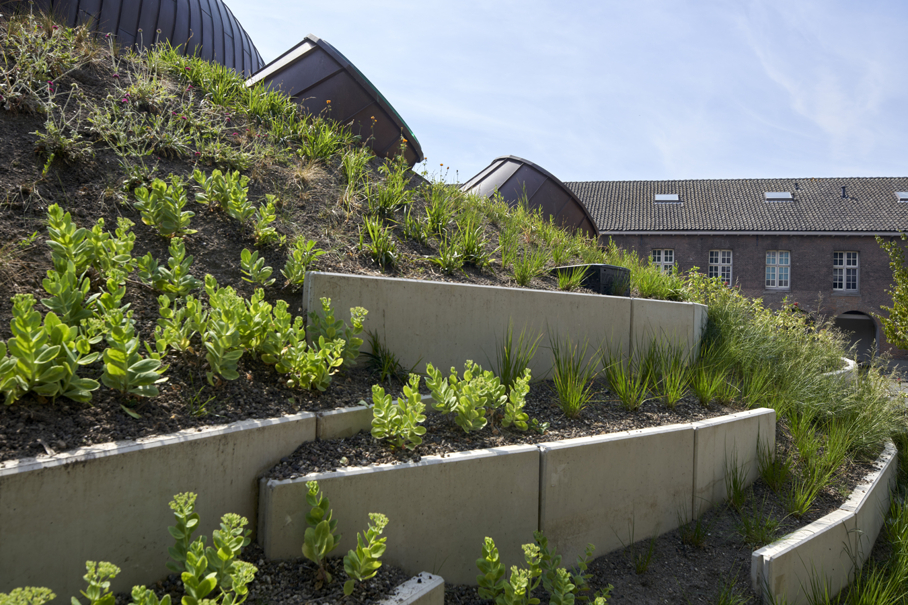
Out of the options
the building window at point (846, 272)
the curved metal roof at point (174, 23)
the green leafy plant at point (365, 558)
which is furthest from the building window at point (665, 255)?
the green leafy plant at point (365, 558)

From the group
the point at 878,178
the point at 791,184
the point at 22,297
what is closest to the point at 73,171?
the point at 22,297

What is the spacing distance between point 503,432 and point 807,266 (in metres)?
26.6

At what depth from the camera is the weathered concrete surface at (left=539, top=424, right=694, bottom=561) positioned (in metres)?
2.70

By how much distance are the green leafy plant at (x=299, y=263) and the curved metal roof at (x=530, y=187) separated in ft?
16.7

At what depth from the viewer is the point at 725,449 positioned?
366cm

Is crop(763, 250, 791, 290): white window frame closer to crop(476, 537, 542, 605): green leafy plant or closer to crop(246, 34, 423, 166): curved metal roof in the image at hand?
crop(246, 34, 423, 166): curved metal roof

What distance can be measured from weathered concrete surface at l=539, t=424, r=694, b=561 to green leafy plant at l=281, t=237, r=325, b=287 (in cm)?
163

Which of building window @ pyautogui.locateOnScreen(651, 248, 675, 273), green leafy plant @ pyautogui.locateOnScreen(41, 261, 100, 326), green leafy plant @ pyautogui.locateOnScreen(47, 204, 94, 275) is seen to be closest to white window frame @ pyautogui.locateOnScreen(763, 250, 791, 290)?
building window @ pyautogui.locateOnScreen(651, 248, 675, 273)

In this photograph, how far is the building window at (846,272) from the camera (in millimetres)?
23781

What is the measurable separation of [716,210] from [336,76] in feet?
79.6

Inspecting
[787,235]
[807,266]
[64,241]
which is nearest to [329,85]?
[64,241]

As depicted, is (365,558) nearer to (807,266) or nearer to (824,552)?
(824,552)

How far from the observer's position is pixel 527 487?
8.48 ft

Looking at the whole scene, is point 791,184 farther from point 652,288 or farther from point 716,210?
point 652,288
